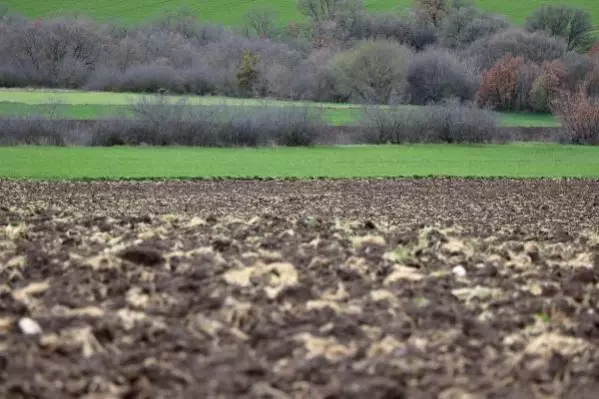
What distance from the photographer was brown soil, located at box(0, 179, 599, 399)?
7.91m

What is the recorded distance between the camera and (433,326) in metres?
9.58

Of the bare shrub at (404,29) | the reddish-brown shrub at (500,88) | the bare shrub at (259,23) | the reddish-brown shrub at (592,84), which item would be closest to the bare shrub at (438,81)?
the reddish-brown shrub at (500,88)

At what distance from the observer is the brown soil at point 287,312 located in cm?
791

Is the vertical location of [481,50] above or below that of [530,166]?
above

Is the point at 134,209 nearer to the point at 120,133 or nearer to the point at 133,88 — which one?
the point at 120,133

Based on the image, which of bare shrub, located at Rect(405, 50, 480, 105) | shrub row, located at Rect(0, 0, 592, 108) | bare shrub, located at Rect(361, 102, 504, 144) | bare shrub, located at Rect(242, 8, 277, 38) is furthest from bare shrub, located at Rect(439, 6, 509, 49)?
bare shrub, located at Rect(361, 102, 504, 144)

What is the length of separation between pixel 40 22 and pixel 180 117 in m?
69.1

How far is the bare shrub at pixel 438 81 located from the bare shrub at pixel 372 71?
2.86 metres

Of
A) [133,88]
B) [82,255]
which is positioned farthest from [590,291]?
[133,88]

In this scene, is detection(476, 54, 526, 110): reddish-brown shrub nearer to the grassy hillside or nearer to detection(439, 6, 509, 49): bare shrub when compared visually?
detection(439, 6, 509, 49): bare shrub

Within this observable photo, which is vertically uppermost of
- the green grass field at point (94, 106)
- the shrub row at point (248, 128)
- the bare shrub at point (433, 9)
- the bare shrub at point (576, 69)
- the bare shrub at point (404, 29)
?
the bare shrub at point (433, 9)

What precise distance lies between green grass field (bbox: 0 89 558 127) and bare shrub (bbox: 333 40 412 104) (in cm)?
346

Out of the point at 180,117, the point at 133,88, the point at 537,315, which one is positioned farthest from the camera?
the point at 133,88

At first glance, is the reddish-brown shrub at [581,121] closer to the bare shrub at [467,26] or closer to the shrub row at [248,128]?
the shrub row at [248,128]
